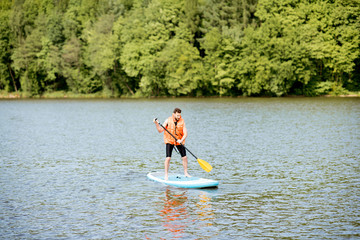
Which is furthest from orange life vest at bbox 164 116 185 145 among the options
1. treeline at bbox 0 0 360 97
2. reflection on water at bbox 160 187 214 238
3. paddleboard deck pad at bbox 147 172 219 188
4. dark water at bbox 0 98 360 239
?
treeline at bbox 0 0 360 97

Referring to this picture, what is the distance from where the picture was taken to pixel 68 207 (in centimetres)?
1381

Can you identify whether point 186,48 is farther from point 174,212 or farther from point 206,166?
point 174,212

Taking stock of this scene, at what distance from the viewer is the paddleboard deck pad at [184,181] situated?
623 inches

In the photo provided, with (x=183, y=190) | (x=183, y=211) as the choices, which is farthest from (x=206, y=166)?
(x=183, y=211)

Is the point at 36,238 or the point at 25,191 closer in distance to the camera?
the point at 36,238

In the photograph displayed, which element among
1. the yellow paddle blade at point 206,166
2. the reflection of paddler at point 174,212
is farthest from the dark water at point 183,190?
the yellow paddle blade at point 206,166

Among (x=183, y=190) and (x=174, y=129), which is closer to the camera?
(x=183, y=190)

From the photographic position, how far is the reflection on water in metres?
11.9

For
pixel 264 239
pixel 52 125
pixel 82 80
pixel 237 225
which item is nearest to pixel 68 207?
pixel 237 225

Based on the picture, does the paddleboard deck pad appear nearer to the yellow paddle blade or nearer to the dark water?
the dark water

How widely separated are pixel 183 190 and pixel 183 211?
267cm

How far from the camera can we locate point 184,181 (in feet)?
53.3

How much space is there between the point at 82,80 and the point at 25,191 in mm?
88696

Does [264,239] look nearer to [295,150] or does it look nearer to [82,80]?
[295,150]
